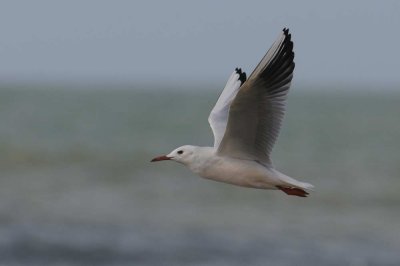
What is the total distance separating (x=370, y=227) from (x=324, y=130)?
19.4 m

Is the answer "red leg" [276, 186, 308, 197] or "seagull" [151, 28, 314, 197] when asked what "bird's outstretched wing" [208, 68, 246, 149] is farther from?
"red leg" [276, 186, 308, 197]

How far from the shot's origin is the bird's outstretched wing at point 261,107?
7.75 m

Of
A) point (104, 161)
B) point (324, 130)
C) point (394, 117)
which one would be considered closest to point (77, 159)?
point (104, 161)

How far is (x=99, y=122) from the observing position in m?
35.3

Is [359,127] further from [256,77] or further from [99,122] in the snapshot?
[256,77]

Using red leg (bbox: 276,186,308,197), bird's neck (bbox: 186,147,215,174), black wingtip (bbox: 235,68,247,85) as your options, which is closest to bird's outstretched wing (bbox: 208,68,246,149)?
black wingtip (bbox: 235,68,247,85)

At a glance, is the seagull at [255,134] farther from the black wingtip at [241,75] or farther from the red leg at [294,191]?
the black wingtip at [241,75]

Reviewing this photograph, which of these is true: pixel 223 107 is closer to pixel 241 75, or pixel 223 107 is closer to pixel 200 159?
pixel 241 75

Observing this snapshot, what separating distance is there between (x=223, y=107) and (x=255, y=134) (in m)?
0.98

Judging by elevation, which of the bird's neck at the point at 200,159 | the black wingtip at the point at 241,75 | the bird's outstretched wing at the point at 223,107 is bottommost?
the bird's neck at the point at 200,159

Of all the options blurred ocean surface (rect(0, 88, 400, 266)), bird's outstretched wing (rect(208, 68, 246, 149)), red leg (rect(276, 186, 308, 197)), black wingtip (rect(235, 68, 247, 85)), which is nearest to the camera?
red leg (rect(276, 186, 308, 197))

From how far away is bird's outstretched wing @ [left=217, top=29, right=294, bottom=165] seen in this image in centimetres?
Result: 775

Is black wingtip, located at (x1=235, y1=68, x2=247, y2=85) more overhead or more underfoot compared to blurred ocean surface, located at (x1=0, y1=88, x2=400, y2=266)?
more underfoot

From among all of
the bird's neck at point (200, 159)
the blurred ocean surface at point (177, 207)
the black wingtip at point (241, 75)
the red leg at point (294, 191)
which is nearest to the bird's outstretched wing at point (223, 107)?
the black wingtip at point (241, 75)
